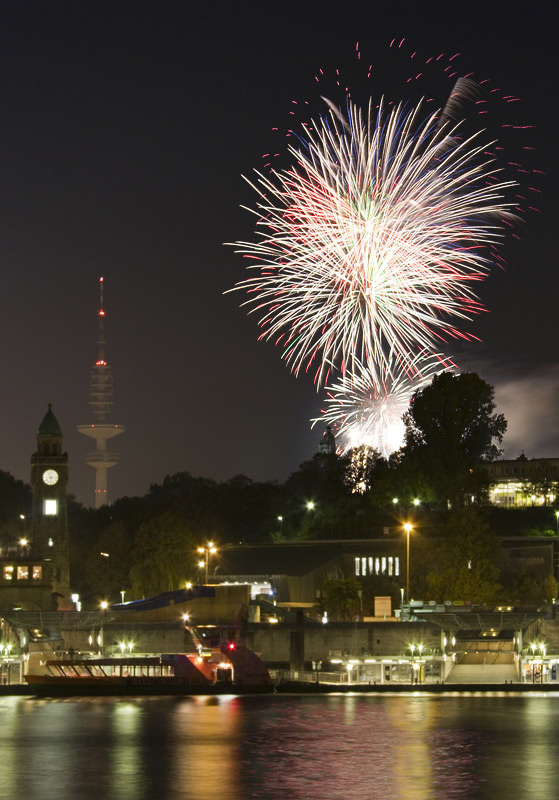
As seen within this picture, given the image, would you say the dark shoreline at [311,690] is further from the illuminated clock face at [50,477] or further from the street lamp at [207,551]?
the illuminated clock face at [50,477]

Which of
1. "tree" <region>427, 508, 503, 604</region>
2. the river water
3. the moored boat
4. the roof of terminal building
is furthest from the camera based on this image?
the roof of terminal building

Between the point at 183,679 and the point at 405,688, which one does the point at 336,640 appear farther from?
the point at 183,679

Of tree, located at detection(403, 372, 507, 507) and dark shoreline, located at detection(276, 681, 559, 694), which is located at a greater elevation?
tree, located at detection(403, 372, 507, 507)

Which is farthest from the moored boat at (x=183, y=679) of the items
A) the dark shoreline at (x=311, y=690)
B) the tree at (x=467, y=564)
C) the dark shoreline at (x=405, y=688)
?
the tree at (x=467, y=564)

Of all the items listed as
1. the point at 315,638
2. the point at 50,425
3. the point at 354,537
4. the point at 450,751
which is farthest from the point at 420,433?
the point at 450,751

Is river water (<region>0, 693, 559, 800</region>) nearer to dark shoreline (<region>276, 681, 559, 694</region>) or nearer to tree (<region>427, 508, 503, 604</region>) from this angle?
dark shoreline (<region>276, 681, 559, 694</region>)

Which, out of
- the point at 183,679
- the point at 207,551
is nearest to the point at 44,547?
the point at 207,551

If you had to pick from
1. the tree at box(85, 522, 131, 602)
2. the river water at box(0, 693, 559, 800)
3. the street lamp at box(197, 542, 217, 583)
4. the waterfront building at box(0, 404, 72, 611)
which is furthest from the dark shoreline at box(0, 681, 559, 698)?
the tree at box(85, 522, 131, 602)

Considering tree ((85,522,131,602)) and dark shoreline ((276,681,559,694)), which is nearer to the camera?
dark shoreline ((276,681,559,694))
